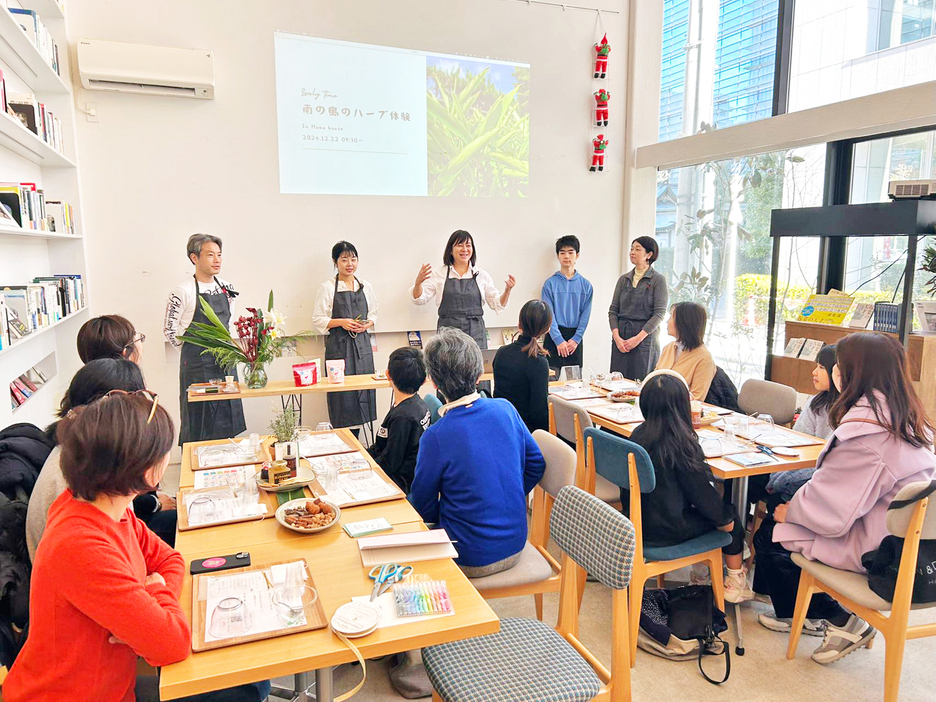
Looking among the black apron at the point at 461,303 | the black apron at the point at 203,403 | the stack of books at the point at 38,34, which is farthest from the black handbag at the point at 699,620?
the stack of books at the point at 38,34

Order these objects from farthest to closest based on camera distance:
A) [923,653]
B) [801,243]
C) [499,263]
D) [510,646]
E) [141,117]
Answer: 1. [499,263]
2. [801,243]
3. [141,117]
4. [923,653]
5. [510,646]

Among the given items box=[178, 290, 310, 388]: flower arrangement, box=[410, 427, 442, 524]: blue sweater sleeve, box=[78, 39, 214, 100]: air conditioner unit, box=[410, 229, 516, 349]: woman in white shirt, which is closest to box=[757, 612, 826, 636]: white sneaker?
box=[410, 427, 442, 524]: blue sweater sleeve

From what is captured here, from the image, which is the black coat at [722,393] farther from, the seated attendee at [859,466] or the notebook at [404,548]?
the notebook at [404,548]

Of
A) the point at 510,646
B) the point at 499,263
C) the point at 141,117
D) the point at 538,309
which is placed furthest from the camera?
the point at 499,263

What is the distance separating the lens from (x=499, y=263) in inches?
220

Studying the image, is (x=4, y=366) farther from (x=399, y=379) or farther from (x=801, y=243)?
(x=801, y=243)

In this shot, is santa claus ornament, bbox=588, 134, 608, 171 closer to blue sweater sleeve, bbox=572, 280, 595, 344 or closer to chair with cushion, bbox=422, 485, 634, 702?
blue sweater sleeve, bbox=572, 280, 595, 344

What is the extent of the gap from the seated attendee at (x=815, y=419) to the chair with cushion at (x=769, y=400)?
0.29 meters

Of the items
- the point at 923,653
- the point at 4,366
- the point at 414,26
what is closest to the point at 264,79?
the point at 414,26

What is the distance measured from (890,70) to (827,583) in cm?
353

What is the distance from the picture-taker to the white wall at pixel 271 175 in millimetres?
4449

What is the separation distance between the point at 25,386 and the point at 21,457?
1707 mm

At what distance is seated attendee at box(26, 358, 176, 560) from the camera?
5.33 ft

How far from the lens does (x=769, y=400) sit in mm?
3547
